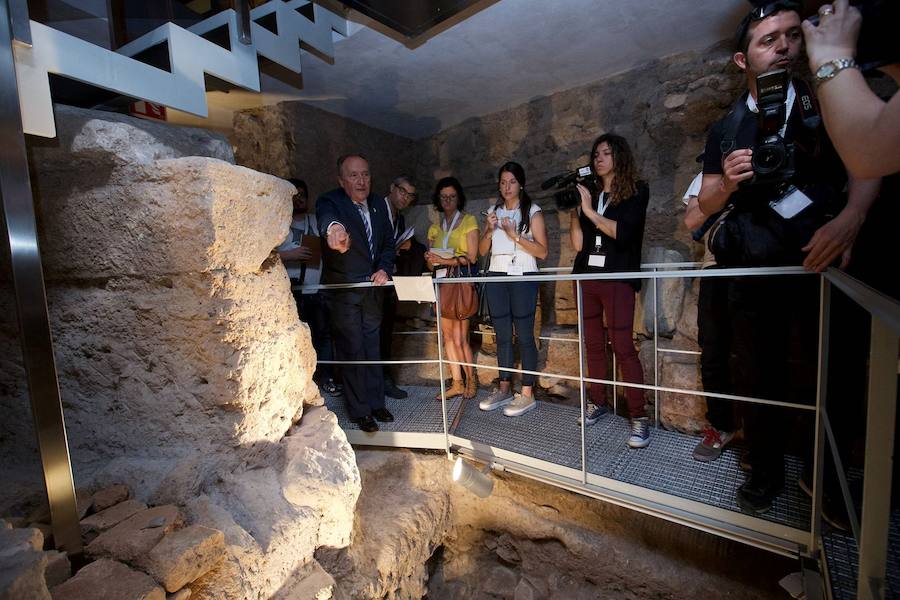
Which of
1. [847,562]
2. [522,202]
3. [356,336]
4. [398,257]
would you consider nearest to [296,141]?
[398,257]

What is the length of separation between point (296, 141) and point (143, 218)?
2.46m

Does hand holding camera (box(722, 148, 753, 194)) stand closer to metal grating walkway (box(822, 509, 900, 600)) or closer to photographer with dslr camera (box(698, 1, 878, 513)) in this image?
photographer with dslr camera (box(698, 1, 878, 513))

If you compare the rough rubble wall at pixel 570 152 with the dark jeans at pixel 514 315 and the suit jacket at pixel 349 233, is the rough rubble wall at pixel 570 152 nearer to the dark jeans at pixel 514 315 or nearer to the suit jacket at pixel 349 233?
the dark jeans at pixel 514 315

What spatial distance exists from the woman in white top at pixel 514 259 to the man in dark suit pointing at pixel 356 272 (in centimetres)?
77

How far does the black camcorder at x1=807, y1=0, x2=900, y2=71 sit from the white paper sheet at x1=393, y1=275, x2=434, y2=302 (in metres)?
1.98

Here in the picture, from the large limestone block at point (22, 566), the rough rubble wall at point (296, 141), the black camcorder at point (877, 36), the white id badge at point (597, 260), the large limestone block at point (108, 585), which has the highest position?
the rough rubble wall at point (296, 141)

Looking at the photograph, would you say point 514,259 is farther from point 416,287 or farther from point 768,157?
point 768,157

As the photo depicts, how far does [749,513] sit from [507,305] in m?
1.65

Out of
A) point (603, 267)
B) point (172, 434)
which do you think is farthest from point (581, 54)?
point (172, 434)

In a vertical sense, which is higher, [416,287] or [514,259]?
[514,259]

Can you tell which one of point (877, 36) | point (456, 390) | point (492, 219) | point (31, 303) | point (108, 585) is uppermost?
point (877, 36)

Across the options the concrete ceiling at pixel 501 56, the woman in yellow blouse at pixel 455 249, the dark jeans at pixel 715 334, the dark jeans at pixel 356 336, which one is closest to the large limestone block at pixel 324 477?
the dark jeans at pixel 356 336

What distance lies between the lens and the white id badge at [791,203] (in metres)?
1.56

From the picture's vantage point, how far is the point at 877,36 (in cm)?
98
